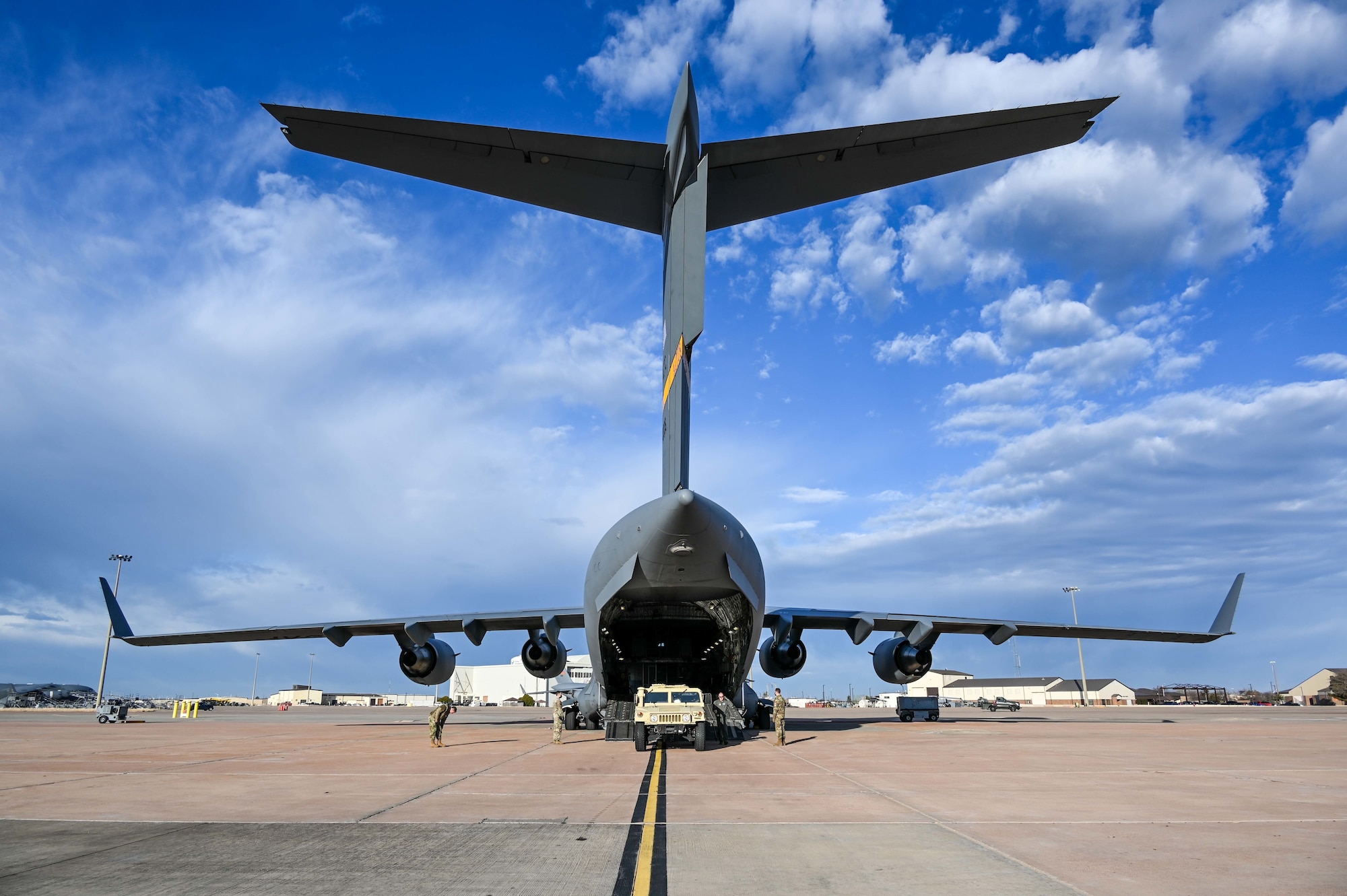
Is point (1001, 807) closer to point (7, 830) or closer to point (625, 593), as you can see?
point (7, 830)

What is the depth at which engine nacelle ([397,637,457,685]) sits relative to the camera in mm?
22719

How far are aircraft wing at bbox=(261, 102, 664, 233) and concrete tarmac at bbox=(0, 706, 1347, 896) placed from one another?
268 inches

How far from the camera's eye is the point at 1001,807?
718 cm

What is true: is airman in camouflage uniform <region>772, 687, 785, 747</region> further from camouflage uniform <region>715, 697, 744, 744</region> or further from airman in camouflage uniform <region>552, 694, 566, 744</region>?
airman in camouflage uniform <region>552, 694, 566, 744</region>

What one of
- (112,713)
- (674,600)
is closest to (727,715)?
(674,600)

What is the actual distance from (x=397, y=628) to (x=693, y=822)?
18962mm

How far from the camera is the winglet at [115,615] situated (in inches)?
960

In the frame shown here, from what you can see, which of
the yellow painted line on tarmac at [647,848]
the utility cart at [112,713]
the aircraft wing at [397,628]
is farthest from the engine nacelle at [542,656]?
the utility cart at [112,713]

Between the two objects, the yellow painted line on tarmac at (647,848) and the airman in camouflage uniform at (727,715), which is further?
the airman in camouflage uniform at (727,715)

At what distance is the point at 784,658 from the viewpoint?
73.5 ft

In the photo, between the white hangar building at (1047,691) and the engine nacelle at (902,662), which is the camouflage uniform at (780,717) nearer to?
the engine nacelle at (902,662)

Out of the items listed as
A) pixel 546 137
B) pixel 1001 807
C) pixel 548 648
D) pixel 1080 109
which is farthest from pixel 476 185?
pixel 548 648

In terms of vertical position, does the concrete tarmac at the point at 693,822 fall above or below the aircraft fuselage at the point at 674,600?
below

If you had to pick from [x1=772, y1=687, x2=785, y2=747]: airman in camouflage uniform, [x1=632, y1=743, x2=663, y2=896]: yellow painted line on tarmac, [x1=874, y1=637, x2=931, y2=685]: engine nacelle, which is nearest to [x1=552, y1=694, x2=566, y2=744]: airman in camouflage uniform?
[x1=772, y1=687, x2=785, y2=747]: airman in camouflage uniform
